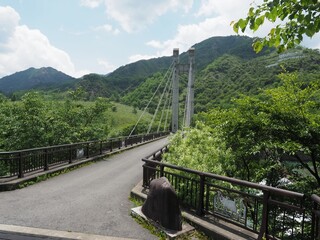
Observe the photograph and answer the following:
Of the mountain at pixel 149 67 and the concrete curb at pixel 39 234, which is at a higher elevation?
the mountain at pixel 149 67

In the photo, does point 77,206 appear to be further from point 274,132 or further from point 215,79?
point 215,79

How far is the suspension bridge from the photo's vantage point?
177 inches

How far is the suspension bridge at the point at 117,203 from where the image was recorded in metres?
4.50

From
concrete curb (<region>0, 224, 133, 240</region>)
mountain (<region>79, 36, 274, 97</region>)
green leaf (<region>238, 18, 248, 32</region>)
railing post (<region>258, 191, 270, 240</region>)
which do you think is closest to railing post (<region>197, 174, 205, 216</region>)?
railing post (<region>258, 191, 270, 240</region>)

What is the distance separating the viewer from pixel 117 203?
687cm

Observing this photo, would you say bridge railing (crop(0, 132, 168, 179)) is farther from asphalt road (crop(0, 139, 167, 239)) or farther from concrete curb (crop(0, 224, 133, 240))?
concrete curb (crop(0, 224, 133, 240))

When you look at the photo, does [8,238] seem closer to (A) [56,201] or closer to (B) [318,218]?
(A) [56,201]

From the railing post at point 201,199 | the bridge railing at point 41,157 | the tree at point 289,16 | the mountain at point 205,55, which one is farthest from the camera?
the mountain at point 205,55

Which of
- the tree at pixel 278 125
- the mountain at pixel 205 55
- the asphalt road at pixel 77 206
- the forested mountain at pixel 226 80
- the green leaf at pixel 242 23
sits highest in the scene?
the mountain at pixel 205 55

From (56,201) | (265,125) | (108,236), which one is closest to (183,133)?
(265,125)

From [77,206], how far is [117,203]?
1001mm

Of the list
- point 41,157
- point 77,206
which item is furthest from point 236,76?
point 77,206

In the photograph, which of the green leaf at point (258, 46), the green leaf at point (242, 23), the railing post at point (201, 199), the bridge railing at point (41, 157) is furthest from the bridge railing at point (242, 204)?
the bridge railing at point (41, 157)

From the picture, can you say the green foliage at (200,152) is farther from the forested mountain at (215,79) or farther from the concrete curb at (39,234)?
the forested mountain at (215,79)
